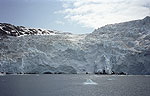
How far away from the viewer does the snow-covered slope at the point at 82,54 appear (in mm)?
70062

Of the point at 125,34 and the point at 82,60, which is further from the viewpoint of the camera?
the point at 125,34

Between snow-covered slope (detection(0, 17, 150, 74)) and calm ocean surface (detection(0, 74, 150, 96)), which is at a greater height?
snow-covered slope (detection(0, 17, 150, 74))

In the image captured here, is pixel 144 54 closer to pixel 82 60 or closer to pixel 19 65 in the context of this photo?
pixel 82 60

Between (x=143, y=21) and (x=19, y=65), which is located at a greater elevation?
(x=143, y=21)

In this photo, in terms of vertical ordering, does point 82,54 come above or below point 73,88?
above

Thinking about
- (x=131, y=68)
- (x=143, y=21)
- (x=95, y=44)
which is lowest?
(x=131, y=68)

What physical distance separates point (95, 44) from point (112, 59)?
8855 millimetres

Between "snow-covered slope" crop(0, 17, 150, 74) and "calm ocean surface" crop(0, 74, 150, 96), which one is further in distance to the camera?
"snow-covered slope" crop(0, 17, 150, 74)

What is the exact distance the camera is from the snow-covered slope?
230 ft

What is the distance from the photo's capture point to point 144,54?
68.2m

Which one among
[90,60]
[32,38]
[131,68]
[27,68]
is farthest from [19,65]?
[131,68]

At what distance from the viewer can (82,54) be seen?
75750 mm

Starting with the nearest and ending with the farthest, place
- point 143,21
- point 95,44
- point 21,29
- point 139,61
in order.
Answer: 1. point 139,61
2. point 95,44
3. point 143,21
4. point 21,29

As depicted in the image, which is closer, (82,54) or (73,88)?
(73,88)
